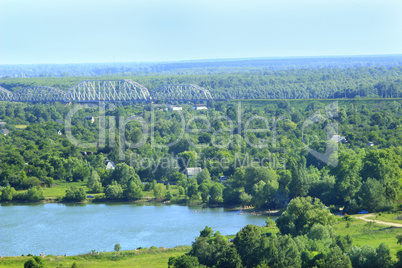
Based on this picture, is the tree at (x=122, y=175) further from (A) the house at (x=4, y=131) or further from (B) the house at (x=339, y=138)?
(A) the house at (x=4, y=131)

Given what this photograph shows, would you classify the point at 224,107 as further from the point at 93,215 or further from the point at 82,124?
the point at 93,215

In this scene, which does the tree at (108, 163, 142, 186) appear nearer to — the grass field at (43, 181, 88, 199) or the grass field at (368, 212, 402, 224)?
the grass field at (43, 181, 88, 199)

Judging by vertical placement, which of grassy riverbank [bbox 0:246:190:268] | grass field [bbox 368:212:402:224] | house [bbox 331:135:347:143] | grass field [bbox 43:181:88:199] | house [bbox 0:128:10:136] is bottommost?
grass field [bbox 43:181:88:199]

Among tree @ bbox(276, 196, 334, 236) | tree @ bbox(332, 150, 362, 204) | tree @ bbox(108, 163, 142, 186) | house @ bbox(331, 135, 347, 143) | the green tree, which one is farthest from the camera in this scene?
house @ bbox(331, 135, 347, 143)

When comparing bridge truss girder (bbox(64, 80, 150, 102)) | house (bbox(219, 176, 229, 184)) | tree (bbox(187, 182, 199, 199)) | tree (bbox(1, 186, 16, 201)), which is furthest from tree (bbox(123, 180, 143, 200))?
bridge truss girder (bbox(64, 80, 150, 102))

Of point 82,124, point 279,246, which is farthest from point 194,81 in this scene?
point 279,246

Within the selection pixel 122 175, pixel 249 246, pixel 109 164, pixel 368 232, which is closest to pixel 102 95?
pixel 109 164
